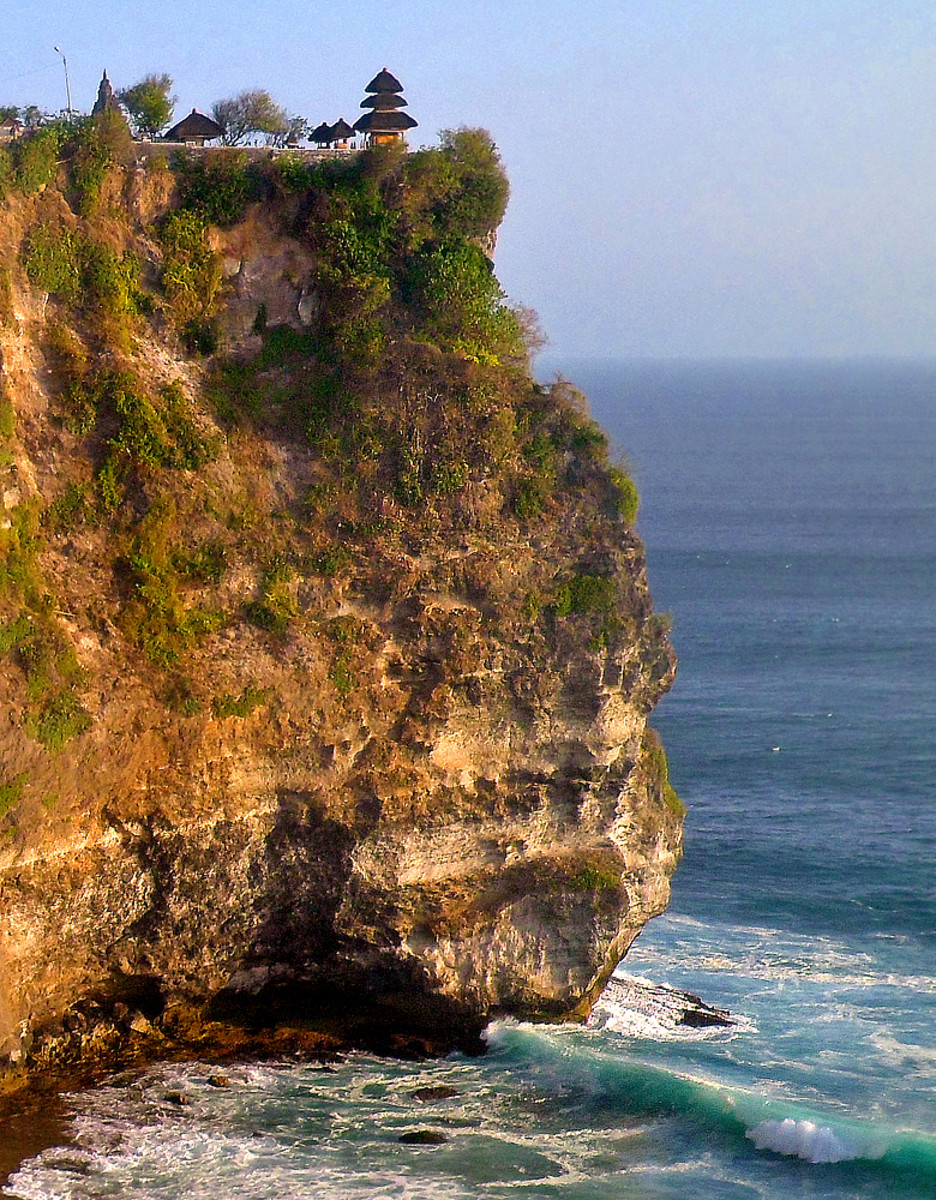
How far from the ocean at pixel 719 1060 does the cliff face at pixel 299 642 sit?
99.9 inches

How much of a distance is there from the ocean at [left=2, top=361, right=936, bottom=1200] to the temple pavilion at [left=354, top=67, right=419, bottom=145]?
2024 centimetres

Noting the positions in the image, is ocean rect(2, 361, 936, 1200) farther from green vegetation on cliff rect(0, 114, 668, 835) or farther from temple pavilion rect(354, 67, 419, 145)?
temple pavilion rect(354, 67, 419, 145)

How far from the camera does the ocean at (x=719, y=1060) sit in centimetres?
2661

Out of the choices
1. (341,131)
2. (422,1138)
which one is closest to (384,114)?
(341,131)

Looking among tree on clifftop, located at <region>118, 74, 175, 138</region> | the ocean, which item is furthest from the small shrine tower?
the ocean

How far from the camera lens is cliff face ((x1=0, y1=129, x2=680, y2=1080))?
2758 centimetres

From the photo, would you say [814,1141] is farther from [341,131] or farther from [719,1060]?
[341,131]

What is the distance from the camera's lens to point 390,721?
3002 cm

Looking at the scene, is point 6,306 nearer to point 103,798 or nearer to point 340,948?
point 103,798

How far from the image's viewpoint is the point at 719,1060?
3272cm

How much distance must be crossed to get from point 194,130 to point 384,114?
14.6 ft

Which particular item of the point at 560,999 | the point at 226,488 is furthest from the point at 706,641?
the point at 226,488

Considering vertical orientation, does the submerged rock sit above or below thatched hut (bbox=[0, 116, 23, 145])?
below

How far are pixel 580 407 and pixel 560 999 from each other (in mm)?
12894
